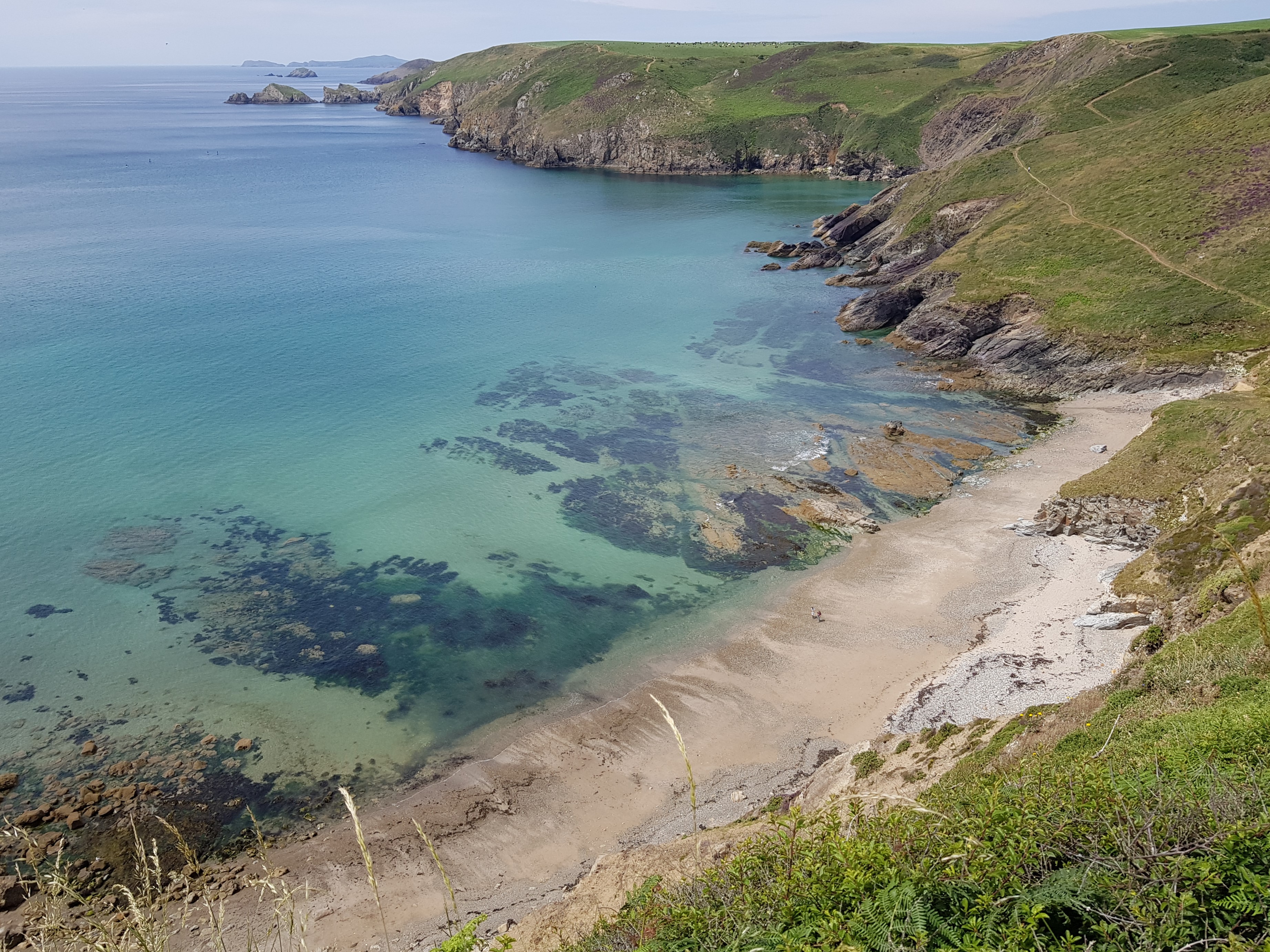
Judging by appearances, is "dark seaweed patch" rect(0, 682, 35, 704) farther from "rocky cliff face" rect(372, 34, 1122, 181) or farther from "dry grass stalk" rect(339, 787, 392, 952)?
"rocky cliff face" rect(372, 34, 1122, 181)

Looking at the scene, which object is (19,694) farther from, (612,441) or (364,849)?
(364,849)

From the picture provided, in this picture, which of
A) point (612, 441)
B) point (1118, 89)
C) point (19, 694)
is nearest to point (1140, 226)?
point (1118, 89)

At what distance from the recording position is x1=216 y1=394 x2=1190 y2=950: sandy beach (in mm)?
24547

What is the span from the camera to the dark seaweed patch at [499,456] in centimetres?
5003

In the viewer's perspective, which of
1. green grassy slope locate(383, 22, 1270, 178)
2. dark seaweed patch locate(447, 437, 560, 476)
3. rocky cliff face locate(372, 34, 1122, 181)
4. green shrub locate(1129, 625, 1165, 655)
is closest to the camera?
green shrub locate(1129, 625, 1165, 655)

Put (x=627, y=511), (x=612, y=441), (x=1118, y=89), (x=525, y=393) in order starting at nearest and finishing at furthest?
1. (x=627, y=511)
2. (x=612, y=441)
3. (x=525, y=393)
4. (x=1118, y=89)

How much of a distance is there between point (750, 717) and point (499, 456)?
27.8 meters

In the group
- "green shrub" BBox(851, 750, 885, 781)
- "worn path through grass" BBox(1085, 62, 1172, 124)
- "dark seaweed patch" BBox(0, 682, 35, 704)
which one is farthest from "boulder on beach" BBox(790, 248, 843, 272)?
"dark seaweed patch" BBox(0, 682, 35, 704)

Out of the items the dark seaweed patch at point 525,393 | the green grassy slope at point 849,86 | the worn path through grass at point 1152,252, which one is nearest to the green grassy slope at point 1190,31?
the green grassy slope at point 849,86

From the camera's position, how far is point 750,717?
30578 mm

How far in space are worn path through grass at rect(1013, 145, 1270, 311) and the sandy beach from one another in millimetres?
34569

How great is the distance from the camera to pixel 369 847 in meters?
25.1

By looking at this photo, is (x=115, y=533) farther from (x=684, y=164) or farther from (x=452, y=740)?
(x=684, y=164)

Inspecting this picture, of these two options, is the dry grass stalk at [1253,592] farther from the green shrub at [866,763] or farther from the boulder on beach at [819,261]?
the boulder on beach at [819,261]
